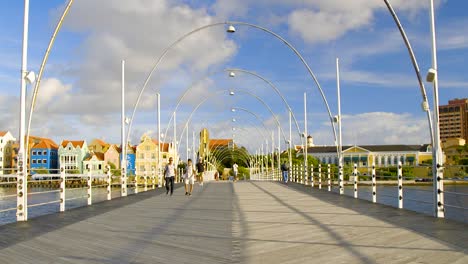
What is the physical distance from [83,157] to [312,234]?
13299 centimetres

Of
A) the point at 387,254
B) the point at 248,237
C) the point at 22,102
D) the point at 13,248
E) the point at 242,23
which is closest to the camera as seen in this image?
the point at 387,254

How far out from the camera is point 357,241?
8.21 m

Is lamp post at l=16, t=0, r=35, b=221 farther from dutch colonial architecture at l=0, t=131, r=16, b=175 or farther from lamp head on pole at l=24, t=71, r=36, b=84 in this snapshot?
dutch colonial architecture at l=0, t=131, r=16, b=175

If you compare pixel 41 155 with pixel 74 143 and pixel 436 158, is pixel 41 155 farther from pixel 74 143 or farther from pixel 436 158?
pixel 436 158

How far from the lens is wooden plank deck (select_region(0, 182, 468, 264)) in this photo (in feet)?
22.8

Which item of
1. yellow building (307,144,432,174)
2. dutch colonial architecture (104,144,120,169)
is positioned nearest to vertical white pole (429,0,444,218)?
dutch colonial architecture (104,144,120,169)

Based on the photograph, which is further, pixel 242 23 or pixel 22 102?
pixel 242 23

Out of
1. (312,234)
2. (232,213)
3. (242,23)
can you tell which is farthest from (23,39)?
(242,23)

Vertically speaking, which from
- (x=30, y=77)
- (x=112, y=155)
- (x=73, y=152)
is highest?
(x=73, y=152)

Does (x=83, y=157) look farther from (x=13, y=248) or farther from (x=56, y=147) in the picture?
(x=13, y=248)

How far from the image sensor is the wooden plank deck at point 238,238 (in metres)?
6.96

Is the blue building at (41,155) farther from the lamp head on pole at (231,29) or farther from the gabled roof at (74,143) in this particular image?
the lamp head on pole at (231,29)

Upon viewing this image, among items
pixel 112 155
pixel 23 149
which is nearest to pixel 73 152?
pixel 112 155

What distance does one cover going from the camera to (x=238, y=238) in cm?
871
